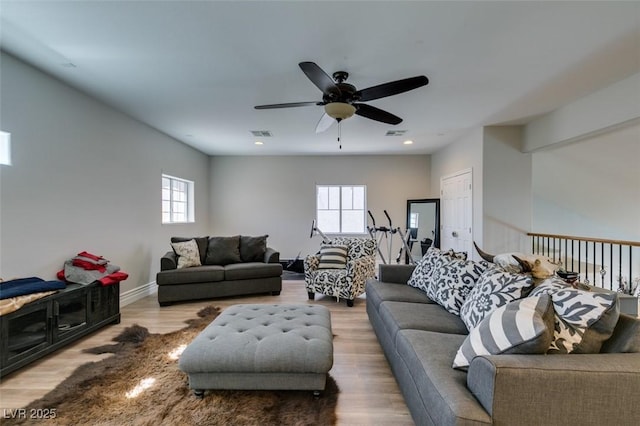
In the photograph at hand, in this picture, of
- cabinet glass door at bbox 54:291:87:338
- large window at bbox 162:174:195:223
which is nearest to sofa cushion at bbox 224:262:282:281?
cabinet glass door at bbox 54:291:87:338

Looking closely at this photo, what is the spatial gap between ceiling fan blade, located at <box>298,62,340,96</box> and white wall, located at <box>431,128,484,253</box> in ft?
10.5

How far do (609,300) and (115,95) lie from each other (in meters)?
4.60

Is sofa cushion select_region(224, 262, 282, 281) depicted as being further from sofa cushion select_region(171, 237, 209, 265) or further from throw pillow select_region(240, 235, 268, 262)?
sofa cushion select_region(171, 237, 209, 265)

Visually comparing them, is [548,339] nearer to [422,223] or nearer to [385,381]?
[385,381]

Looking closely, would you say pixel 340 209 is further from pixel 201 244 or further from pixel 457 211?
pixel 201 244

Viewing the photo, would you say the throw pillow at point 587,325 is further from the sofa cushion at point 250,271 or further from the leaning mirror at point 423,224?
the leaning mirror at point 423,224

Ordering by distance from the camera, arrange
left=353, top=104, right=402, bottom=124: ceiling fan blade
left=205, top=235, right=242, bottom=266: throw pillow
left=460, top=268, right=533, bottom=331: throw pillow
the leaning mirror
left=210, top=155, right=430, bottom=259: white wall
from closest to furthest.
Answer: left=460, top=268, right=533, bottom=331: throw pillow < left=353, top=104, right=402, bottom=124: ceiling fan blade < left=205, top=235, right=242, bottom=266: throw pillow < the leaning mirror < left=210, top=155, right=430, bottom=259: white wall

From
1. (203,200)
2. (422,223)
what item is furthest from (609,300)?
(203,200)

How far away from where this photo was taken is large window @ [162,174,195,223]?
520cm

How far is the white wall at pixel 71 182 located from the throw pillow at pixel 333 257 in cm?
279

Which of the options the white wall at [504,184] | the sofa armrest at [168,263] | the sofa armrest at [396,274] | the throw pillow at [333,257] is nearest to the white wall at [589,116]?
the white wall at [504,184]

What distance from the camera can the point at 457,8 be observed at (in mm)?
1896

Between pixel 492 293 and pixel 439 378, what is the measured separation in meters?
0.76

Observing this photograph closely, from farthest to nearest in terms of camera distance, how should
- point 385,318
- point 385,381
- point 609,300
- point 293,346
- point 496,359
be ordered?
point 385,318 → point 385,381 → point 293,346 → point 609,300 → point 496,359
